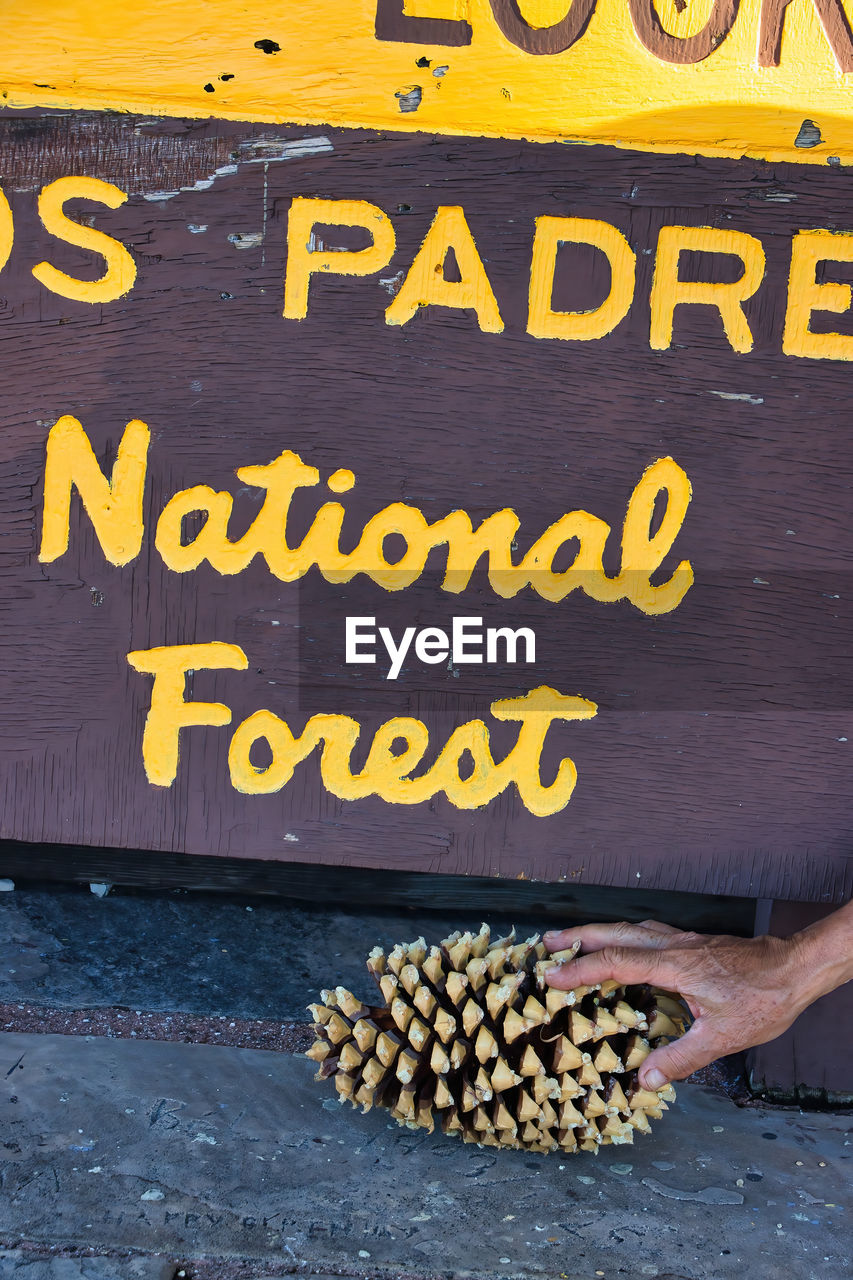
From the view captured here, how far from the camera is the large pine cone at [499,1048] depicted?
97 centimetres

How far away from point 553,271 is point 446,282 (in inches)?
4.7

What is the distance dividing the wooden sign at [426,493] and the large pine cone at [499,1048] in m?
0.15

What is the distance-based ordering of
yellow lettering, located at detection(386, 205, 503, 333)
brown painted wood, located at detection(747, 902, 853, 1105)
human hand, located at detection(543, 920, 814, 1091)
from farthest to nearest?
brown painted wood, located at detection(747, 902, 853, 1105)
yellow lettering, located at detection(386, 205, 503, 333)
human hand, located at detection(543, 920, 814, 1091)

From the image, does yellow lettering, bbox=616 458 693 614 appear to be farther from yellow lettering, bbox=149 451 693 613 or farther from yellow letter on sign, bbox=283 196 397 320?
yellow letter on sign, bbox=283 196 397 320

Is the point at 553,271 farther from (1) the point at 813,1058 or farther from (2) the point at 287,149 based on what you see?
(1) the point at 813,1058

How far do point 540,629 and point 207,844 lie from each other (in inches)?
18.0

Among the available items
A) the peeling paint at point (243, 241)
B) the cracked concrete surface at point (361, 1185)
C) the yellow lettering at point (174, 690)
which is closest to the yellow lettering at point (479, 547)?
the yellow lettering at point (174, 690)

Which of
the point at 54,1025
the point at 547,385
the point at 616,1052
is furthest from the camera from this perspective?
the point at 54,1025

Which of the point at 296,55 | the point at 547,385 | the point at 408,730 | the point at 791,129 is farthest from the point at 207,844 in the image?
the point at 791,129

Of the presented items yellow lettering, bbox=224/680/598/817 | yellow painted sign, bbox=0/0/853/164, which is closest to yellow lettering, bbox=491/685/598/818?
yellow lettering, bbox=224/680/598/817

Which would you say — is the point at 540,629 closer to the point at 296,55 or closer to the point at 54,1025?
the point at 296,55

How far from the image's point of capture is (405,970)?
1.03m

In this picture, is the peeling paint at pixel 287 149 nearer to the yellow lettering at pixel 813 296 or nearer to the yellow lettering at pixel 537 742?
the yellow lettering at pixel 813 296

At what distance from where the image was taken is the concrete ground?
0.90 metres
